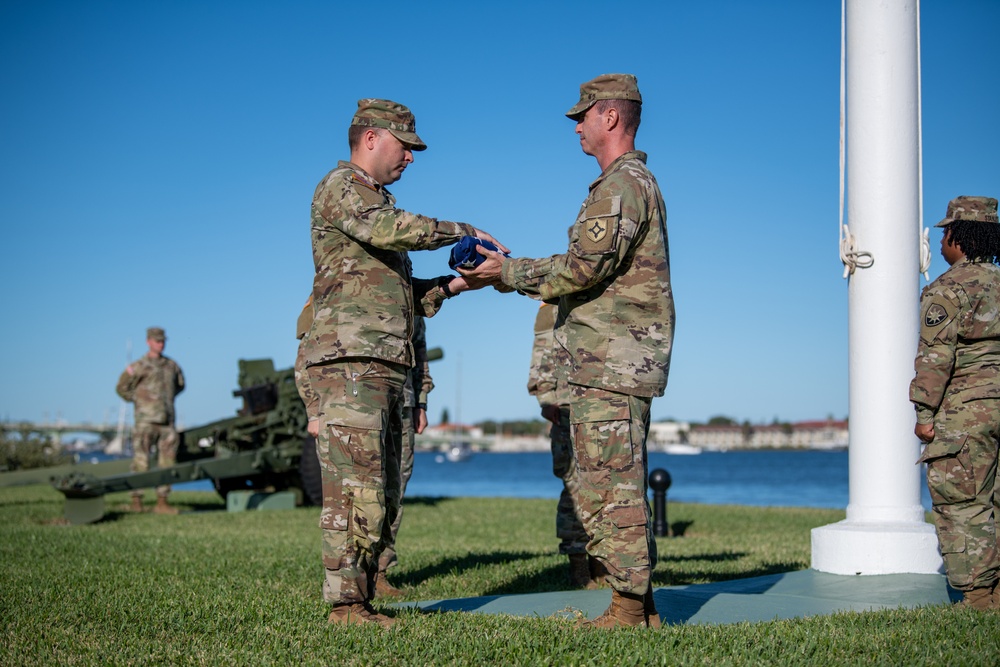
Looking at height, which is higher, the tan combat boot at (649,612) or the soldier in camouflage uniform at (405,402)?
the soldier in camouflage uniform at (405,402)

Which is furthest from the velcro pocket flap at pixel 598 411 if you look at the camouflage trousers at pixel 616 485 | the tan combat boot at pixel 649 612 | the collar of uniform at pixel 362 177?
the collar of uniform at pixel 362 177

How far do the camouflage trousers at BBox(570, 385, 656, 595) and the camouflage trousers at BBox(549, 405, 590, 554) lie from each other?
1.91m

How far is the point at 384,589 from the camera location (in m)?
6.27

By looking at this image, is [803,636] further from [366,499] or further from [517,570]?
[517,570]

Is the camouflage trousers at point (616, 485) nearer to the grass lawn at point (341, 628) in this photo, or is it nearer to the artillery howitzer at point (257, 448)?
the grass lawn at point (341, 628)

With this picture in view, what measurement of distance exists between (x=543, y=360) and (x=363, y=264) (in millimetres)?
2507

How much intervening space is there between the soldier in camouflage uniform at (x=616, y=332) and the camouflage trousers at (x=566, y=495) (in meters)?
1.89

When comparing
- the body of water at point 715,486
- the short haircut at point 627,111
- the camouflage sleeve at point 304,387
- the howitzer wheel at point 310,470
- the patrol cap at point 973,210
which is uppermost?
the short haircut at point 627,111

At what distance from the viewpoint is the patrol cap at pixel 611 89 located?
15.0 ft

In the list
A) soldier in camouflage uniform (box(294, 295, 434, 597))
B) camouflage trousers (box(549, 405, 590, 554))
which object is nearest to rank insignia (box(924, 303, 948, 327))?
camouflage trousers (box(549, 405, 590, 554))

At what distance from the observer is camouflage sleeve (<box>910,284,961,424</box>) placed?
17.9 feet

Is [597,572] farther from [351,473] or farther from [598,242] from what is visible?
[598,242]

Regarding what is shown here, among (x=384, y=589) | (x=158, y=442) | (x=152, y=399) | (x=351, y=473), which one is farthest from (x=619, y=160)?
(x=158, y=442)

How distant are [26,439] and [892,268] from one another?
75.1 ft
